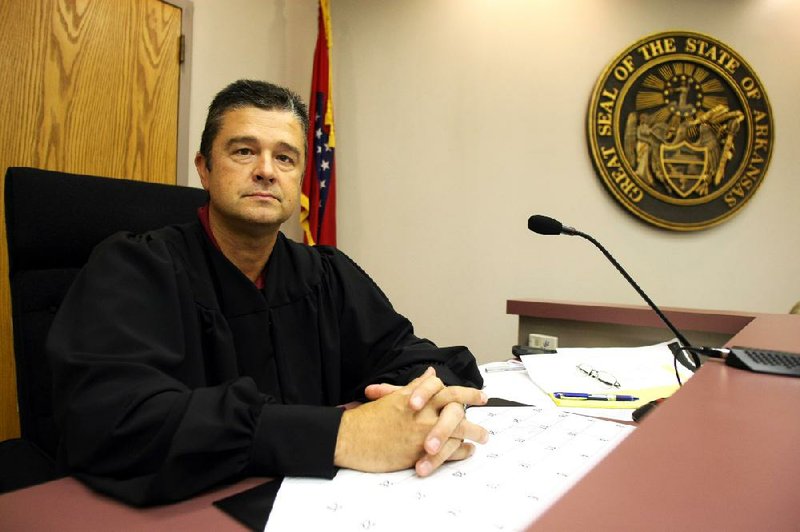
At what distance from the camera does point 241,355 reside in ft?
3.85

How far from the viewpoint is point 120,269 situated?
1.00 metres

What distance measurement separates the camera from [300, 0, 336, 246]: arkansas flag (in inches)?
129

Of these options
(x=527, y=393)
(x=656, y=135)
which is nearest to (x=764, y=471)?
(x=527, y=393)

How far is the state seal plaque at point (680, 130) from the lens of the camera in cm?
306

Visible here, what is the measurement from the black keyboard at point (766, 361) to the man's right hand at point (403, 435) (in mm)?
539

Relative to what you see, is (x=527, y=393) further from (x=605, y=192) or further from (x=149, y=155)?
(x=605, y=192)

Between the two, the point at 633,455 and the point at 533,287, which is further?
the point at 533,287

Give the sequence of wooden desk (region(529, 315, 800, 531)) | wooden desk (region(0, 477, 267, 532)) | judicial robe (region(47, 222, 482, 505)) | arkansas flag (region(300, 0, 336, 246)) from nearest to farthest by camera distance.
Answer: wooden desk (region(529, 315, 800, 531)), wooden desk (region(0, 477, 267, 532)), judicial robe (region(47, 222, 482, 505)), arkansas flag (region(300, 0, 336, 246))

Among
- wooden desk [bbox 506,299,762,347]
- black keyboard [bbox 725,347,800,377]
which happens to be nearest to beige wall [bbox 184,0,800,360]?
wooden desk [bbox 506,299,762,347]

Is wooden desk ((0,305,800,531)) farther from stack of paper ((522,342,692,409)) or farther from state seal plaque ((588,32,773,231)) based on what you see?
state seal plaque ((588,32,773,231))

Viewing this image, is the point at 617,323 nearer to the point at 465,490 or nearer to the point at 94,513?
the point at 465,490

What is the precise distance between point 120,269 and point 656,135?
3077 mm

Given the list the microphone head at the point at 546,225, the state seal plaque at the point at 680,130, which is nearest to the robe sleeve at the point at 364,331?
the microphone head at the point at 546,225

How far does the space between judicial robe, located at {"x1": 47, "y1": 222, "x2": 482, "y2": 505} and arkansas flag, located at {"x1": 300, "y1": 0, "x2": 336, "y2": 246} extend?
5.89 feet
